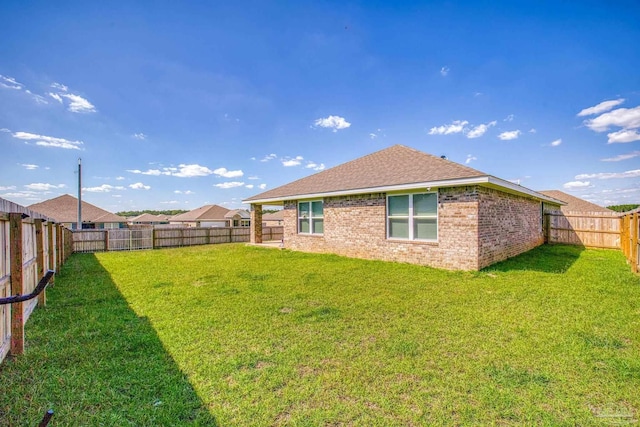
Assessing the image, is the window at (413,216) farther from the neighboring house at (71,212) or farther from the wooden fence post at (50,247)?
the neighboring house at (71,212)

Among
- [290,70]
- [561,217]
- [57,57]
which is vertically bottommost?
[561,217]

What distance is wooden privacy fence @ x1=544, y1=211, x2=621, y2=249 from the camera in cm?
1368

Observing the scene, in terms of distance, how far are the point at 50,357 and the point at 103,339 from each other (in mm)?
588

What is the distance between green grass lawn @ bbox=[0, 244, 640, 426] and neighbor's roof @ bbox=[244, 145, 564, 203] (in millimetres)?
3273

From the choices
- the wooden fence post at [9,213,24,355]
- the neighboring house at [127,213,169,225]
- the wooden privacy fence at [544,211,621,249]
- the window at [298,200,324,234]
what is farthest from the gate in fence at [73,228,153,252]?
the neighboring house at [127,213,169,225]

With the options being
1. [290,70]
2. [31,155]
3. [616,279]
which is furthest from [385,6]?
[31,155]

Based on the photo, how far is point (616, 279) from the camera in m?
7.17

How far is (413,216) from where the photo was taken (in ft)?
31.4

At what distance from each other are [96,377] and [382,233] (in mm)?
8660

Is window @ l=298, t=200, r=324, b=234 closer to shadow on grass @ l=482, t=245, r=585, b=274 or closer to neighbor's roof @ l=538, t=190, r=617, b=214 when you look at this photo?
shadow on grass @ l=482, t=245, r=585, b=274

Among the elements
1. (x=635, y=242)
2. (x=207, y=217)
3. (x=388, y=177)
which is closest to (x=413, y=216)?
(x=388, y=177)

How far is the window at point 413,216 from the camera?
9195 mm

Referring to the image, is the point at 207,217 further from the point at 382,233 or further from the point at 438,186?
the point at 438,186

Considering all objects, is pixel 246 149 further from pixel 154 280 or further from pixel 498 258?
pixel 498 258
